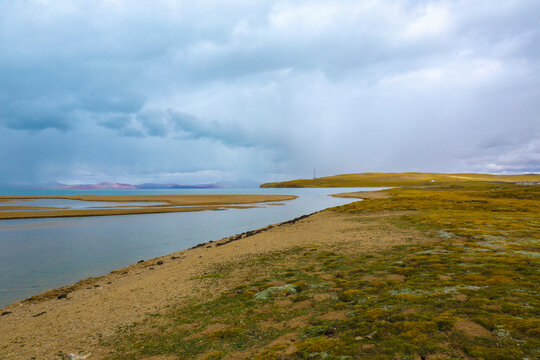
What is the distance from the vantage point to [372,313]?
9164mm

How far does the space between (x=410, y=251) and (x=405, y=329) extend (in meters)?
11.2

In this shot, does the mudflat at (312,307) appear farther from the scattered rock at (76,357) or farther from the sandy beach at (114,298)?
the scattered rock at (76,357)

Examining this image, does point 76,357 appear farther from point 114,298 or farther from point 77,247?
point 77,247

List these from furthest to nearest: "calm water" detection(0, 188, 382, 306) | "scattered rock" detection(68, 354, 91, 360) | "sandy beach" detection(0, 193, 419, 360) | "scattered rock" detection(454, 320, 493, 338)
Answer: "calm water" detection(0, 188, 382, 306) < "sandy beach" detection(0, 193, 419, 360) < "scattered rock" detection(68, 354, 91, 360) < "scattered rock" detection(454, 320, 493, 338)

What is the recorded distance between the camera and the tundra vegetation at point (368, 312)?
716cm

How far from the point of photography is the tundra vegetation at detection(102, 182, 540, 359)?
7156mm

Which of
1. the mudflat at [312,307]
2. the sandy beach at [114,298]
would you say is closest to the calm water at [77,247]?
the sandy beach at [114,298]

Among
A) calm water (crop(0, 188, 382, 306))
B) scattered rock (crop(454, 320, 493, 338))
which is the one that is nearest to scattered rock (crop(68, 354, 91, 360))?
calm water (crop(0, 188, 382, 306))

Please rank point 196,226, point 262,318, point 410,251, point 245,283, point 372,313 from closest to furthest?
point 372,313
point 262,318
point 245,283
point 410,251
point 196,226

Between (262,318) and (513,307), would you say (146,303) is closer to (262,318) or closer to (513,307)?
(262,318)

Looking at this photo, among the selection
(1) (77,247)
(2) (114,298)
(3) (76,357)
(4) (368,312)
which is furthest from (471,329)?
(1) (77,247)

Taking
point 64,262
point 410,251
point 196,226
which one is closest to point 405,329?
point 410,251

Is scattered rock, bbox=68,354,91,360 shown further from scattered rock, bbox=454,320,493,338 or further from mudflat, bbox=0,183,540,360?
scattered rock, bbox=454,320,493,338

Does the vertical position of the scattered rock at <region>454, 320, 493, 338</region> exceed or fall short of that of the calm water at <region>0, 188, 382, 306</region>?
it exceeds it
